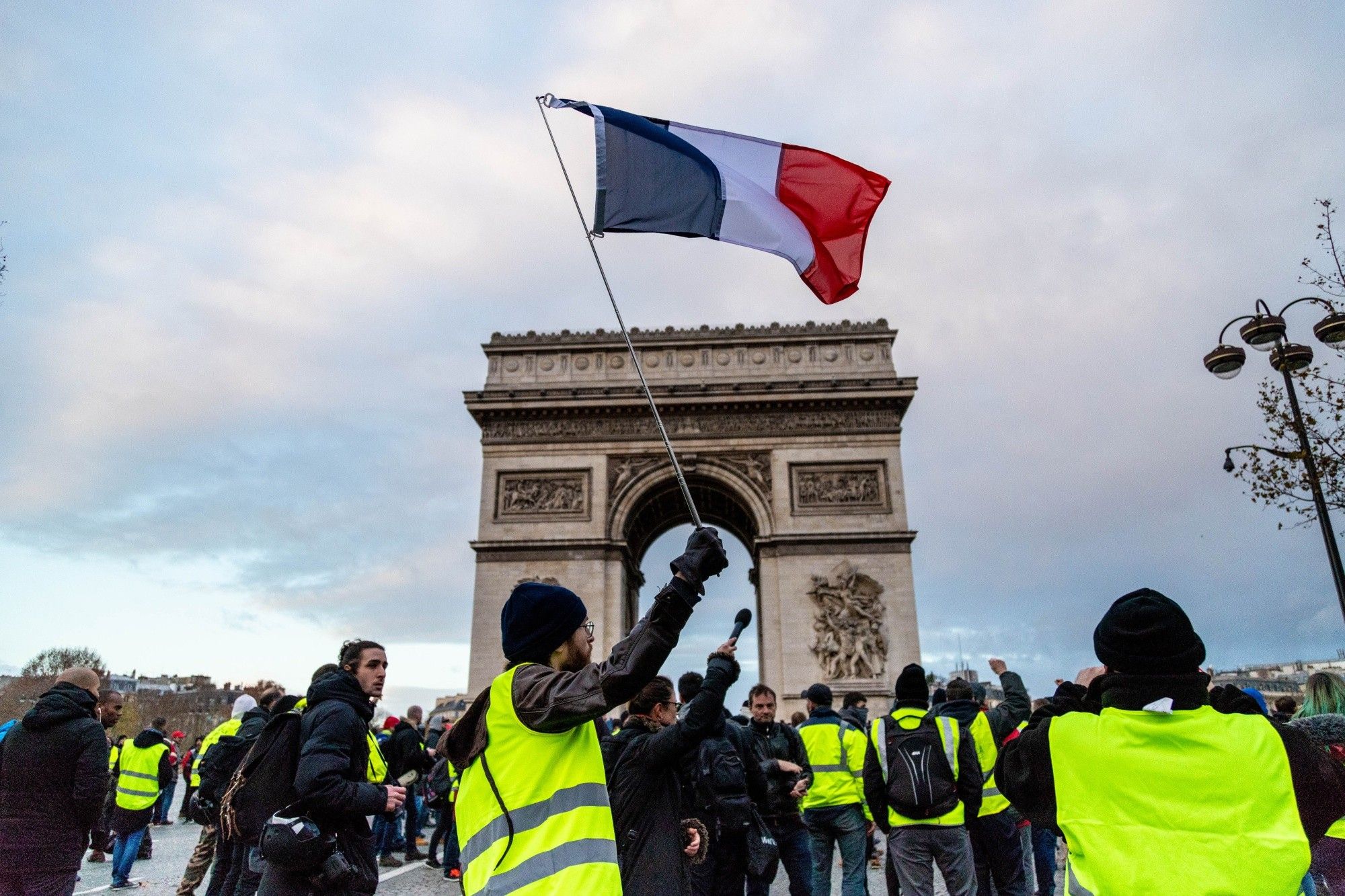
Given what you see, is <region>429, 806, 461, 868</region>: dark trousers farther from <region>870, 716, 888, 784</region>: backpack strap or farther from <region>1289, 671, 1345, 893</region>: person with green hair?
<region>1289, 671, 1345, 893</region>: person with green hair

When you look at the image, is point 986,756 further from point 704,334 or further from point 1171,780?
point 704,334

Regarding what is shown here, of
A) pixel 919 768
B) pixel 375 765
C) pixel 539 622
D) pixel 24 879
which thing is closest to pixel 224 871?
pixel 24 879

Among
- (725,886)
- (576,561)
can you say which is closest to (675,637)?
(725,886)

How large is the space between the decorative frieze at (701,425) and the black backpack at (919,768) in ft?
65.3

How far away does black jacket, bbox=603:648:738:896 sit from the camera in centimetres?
312

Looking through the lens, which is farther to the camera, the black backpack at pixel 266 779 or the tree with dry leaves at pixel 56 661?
the tree with dry leaves at pixel 56 661

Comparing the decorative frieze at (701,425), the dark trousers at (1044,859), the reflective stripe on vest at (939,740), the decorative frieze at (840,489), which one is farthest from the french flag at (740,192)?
the decorative frieze at (701,425)

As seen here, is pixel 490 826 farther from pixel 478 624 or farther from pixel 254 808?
pixel 478 624

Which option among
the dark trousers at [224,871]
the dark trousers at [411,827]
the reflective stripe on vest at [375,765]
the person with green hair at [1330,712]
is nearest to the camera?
the person with green hair at [1330,712]

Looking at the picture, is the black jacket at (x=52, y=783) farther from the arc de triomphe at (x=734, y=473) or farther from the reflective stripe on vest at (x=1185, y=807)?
the arc de triomphe at (x=734, y=473)

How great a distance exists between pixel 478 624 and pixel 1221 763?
74.2 feet

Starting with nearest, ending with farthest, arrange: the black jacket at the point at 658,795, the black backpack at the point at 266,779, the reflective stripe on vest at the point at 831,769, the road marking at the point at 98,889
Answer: the black jacket at the point at 658,795 < the black backpack at the point at 266,779 < the reflective stripe on vest at the point at 831,769 < the road marking at the point at 98,889

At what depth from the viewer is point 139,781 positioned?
927 centimetres

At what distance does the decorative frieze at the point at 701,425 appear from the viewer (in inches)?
994
